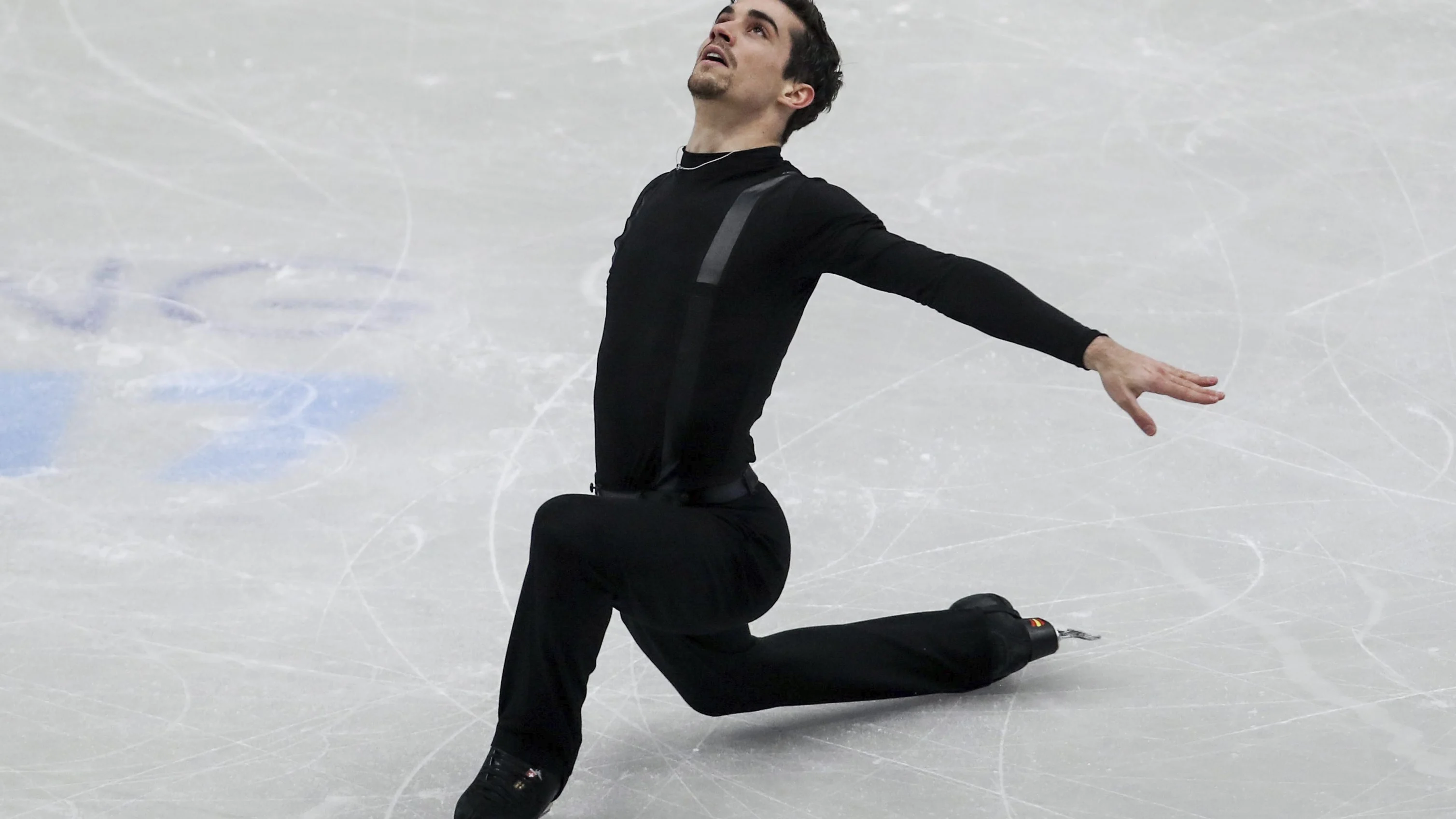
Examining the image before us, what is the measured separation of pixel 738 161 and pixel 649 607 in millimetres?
827

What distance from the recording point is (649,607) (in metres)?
2.72

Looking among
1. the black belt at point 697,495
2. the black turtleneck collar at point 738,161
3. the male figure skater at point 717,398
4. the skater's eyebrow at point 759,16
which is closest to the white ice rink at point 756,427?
the male figure skater at point 717,398

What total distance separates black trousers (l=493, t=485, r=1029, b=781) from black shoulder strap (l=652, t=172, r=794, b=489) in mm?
110

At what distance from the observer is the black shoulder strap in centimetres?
284

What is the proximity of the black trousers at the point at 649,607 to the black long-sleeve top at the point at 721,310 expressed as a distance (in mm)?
136

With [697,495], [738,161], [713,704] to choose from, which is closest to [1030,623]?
[713,704]

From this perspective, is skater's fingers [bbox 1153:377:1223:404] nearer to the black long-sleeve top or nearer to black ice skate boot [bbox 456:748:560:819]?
the black long-sleeve top

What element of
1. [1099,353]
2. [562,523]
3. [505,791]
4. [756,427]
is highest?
[1099,353]

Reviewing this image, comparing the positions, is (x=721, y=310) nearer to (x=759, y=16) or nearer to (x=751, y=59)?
(x=751, y=59)

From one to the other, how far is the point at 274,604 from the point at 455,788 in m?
0.95

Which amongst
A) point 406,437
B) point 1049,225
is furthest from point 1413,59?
point 406,437

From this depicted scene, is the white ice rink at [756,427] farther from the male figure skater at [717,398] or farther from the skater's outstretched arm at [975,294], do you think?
the skater's outstretched arm at [975,294]

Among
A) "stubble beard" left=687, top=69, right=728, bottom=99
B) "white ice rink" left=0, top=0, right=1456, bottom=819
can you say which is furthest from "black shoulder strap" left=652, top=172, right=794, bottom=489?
"white ice rink" left=0, top=0, right=1456, bottom=819

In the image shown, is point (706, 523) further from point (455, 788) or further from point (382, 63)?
point (382, 63)
